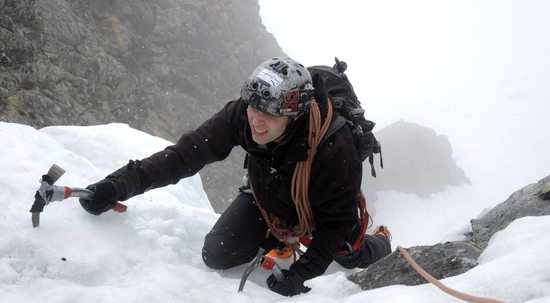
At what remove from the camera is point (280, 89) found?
134 inches

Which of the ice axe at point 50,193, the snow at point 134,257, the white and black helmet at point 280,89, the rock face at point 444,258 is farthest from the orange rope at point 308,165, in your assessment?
the ice axe at point 50,193

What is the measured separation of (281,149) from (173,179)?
1167 millimetres

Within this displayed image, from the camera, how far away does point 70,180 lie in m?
4.38

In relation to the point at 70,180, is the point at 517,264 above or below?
above

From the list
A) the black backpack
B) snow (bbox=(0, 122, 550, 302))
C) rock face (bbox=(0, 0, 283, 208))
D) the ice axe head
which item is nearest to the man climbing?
the black backpack

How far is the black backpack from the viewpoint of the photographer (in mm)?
3873

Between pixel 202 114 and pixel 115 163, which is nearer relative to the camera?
pixel 115 163

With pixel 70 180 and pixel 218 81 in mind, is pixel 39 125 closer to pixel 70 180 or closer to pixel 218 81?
pixel 70 180

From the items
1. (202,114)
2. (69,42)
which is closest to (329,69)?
(69,42)

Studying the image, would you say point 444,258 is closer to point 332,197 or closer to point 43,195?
point 332,197

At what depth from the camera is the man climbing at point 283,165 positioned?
354cm

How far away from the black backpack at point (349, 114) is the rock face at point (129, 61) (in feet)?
26.6

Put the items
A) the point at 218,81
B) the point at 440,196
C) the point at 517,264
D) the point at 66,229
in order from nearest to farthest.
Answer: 1. the point at 517,264
2. the point at 66,229
3. the point at 218,81
4. the point at 440,196

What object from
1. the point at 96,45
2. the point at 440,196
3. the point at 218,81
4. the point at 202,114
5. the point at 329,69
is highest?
the point at 329,69
